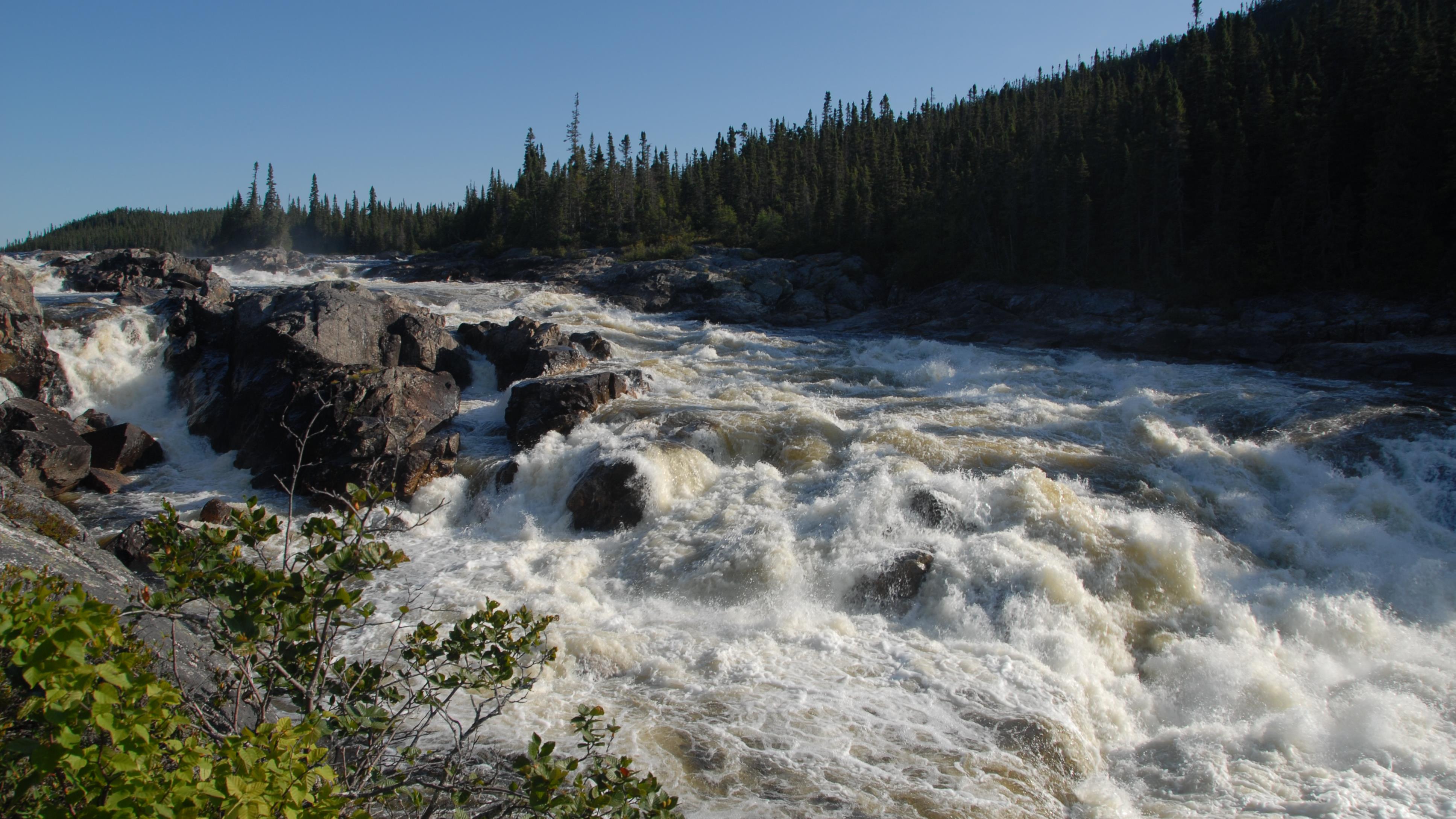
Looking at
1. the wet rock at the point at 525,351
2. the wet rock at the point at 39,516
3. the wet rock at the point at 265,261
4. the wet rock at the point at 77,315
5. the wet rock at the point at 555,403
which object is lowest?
the wet rock at the point at 39,516

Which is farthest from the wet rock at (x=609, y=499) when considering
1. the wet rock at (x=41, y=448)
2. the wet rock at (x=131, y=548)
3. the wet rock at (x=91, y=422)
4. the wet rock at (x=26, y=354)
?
the wet rock at (x=26, y=354)

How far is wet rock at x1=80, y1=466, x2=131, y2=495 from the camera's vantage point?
15438 mm

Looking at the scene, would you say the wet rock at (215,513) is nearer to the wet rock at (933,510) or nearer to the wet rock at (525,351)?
the wet rock at (525,351)

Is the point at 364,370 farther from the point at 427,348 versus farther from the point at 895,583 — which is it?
the point at 427,348

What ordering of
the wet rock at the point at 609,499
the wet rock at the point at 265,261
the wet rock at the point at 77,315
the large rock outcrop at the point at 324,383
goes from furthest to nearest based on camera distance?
the wet rock at the point at 265,261 < the wet rock at the point at 77,315 < the large rock outcrop at the point at 324,383 < the wet rock at the point at 609,499

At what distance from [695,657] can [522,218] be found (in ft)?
230

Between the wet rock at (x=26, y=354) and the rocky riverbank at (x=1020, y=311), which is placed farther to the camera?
the rocky riverbank at (x=1020, y=311)

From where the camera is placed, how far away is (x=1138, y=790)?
23.5ft

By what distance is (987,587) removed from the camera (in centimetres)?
1038

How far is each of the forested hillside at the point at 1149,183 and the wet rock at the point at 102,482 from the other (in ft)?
127

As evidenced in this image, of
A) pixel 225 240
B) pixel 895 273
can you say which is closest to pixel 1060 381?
pixel 895 273

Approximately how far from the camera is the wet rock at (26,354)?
17.9 m

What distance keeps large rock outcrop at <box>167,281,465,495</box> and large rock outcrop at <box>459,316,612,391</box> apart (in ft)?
4.35

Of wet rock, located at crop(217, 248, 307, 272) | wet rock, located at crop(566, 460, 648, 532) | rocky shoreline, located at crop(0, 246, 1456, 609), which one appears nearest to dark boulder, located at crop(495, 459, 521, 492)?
rocky shoreline, located at crop(0, 246, 1456, 609)
